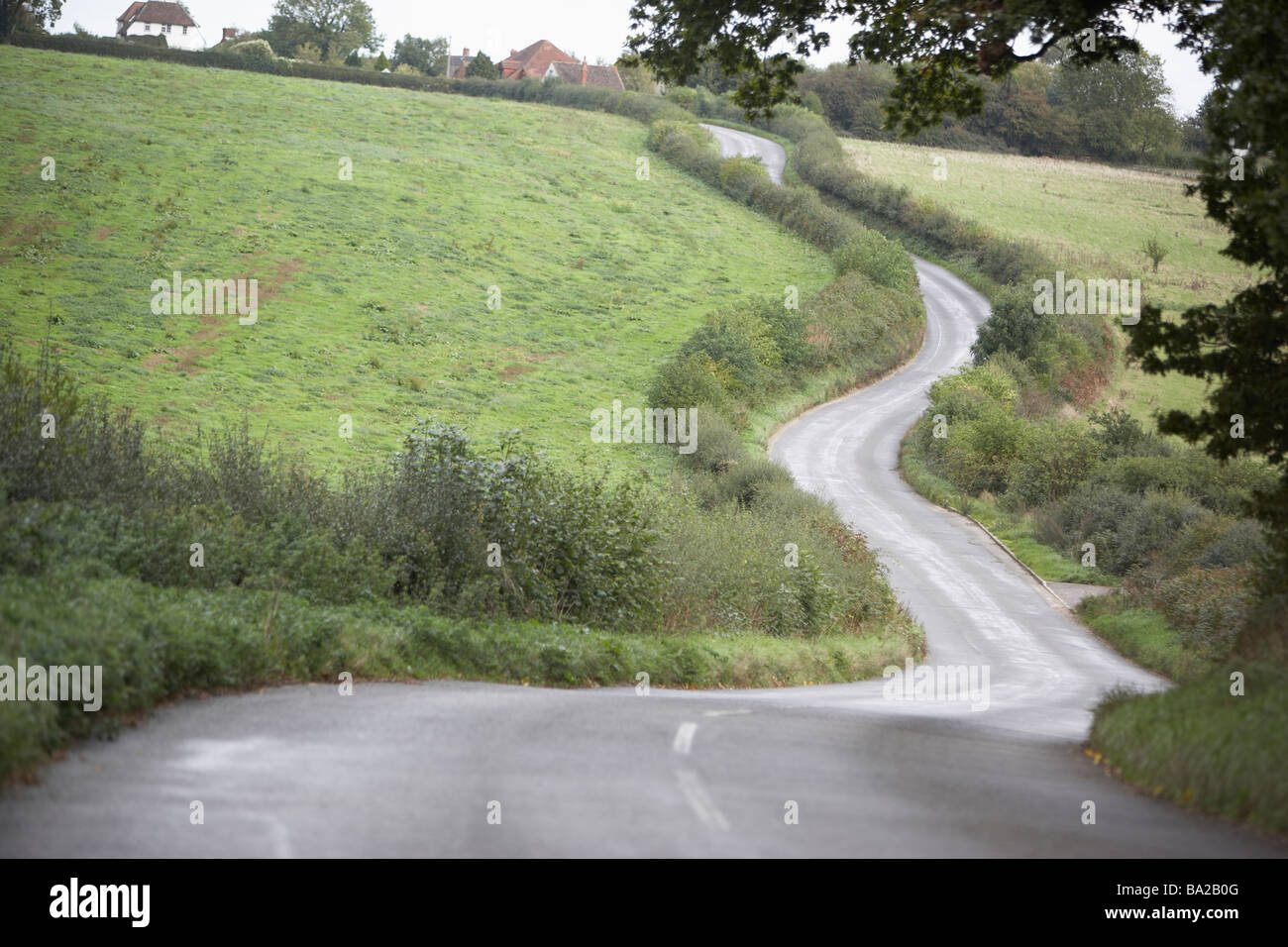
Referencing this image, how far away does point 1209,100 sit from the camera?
13.6 metres

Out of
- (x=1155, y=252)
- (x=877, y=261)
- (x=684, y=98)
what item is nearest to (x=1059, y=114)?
(x=684, y=98)

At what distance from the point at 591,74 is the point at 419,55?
2449cm

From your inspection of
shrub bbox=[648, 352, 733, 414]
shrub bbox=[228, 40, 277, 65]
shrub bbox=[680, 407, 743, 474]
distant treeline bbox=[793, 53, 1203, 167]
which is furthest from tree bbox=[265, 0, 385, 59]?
shrub bbox=[680, 407, 743, 474]

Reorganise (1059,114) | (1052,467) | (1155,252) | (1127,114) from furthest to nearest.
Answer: (1059,114)
(1127,114)
(1155,252)
(1052,467)

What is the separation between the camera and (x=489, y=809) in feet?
23.1

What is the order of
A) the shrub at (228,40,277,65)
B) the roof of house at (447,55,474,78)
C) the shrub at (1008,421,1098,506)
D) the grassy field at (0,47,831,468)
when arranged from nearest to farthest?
the grassy field at (0,47,831,468)
the shrub at (1008,421,1098,506)
the shrub at (228,40,277,65)
the roof of house at (447,55,474,78)

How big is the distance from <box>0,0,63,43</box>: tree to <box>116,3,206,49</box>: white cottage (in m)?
51.0

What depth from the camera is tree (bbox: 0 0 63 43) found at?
79500mm

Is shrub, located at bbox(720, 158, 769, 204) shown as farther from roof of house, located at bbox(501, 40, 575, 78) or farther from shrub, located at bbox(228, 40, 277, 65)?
roof of house, located at bbox(501, 40, 575, 78)

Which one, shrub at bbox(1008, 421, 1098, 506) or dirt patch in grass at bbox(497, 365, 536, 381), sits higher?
dirt patch in grass at bbox(497, 365, 536, 381)

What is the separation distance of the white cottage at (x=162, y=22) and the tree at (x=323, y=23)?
15642 millimetres

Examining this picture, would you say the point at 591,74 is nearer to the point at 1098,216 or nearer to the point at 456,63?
the point at 456,63
